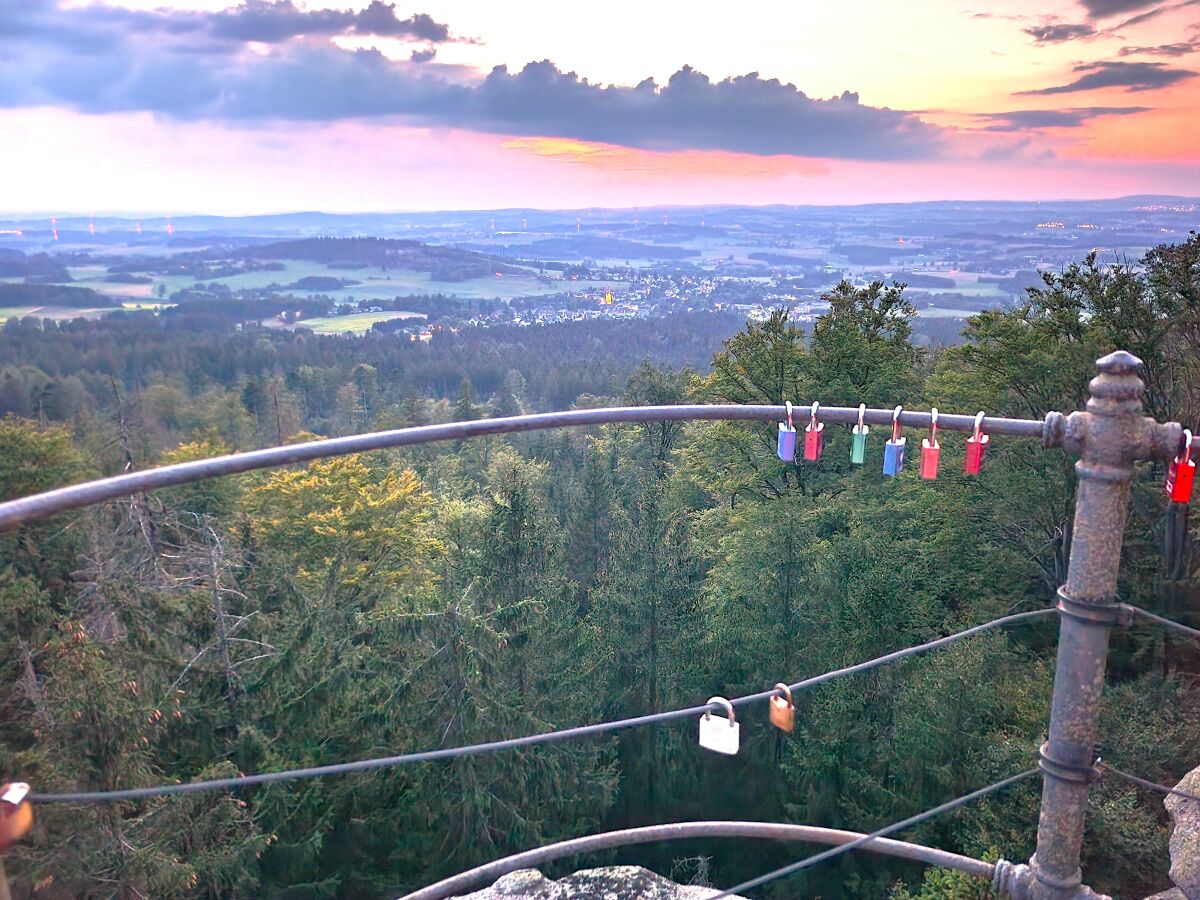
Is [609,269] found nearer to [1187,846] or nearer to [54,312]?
[54,312]

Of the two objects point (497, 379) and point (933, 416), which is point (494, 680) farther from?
point (497, 379)

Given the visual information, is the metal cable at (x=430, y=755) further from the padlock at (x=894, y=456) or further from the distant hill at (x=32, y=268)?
the distant hill at (x=32, y=268)

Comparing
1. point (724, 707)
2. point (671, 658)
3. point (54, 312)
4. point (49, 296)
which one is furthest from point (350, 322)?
point (724, 707)

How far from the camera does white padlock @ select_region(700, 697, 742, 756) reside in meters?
2.66

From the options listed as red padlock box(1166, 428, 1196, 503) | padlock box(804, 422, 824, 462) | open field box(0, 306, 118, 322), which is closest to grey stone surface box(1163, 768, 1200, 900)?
red padlock box(1166, 428, 1196, 503)

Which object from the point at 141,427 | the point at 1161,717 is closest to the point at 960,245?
the point at 141,427

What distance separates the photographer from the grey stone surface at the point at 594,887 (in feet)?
16.4

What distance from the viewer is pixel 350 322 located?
440 feet

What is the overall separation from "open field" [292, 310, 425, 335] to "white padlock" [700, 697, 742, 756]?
12087 centimetres

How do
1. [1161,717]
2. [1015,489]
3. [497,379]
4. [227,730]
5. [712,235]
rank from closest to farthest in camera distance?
1. [1161,717]
2. [227,730]
3. [1015,489]
4. [497,379]
5. [712,235]

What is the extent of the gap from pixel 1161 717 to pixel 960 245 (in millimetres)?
91340

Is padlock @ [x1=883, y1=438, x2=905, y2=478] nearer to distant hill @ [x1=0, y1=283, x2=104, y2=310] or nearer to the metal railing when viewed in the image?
the metal railing

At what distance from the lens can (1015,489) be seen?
1981 centimetres

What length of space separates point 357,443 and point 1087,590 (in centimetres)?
213
